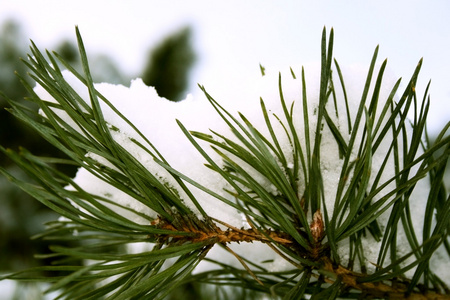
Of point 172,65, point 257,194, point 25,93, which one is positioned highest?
point 172,65

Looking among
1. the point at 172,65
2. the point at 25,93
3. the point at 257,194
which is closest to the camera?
the point at 257,194

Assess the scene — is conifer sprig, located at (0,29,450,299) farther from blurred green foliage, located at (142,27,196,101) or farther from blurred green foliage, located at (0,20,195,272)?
blurred green foliage, located at (142,27,196,101)

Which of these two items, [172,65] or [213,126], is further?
[172,65]

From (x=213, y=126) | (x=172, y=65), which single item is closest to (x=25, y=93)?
(x=172, y=65)

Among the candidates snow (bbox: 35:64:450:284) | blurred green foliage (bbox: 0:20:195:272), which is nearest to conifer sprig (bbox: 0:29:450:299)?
snow (bbox: 35:64:450:284)

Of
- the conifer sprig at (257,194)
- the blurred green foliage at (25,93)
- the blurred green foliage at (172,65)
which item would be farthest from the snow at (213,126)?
the blurred green foliage at (172,65)

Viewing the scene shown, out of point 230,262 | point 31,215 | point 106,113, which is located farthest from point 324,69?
point 31,215

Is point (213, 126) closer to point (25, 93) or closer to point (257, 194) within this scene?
point (257, 194)

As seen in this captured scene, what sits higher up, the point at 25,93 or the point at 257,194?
the point at 25,93

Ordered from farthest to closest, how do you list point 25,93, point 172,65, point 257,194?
point 172,65 < point 25,93 < point 257,194

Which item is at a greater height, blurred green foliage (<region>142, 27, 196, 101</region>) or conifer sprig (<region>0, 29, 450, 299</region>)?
blurred green foliage (<region>142, 27, 196, 101</region>)

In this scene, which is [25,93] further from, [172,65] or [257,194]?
[257,194]

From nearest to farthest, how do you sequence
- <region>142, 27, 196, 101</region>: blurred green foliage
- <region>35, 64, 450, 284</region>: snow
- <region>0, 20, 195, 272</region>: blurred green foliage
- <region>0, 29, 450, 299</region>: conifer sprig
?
<region>0, 29, 450, 299</region>: conifer sprig → <region>35, 64, 450, 284</region>: snow → <region>0, 20, 195, 272</region>: blurred green foliage → <region>142, 27, 196, 101</region>: blurred green foliage
